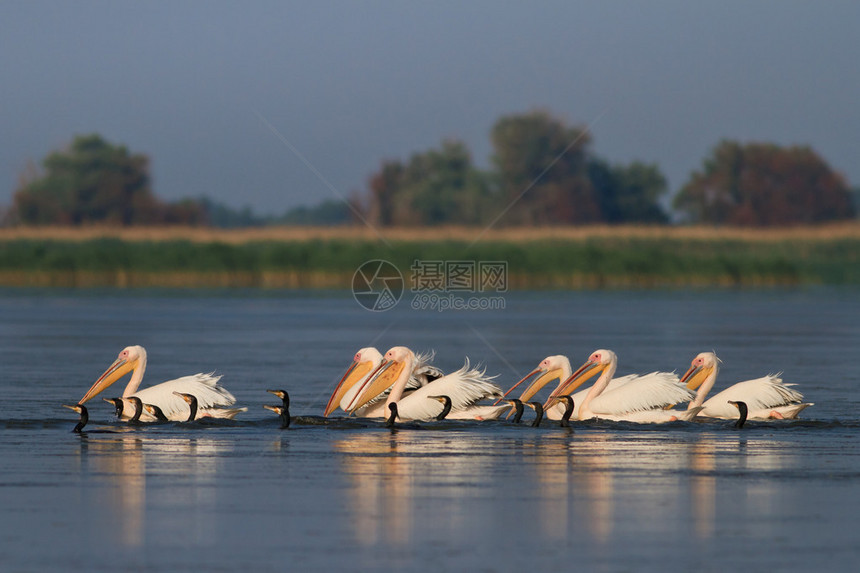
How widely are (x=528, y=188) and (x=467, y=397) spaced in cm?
4381

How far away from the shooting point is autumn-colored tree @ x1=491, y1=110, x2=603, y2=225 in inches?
2140

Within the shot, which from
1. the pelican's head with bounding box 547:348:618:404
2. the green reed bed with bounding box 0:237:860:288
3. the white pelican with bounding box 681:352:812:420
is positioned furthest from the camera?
the green reed bed with bounding box 0:237:860:288

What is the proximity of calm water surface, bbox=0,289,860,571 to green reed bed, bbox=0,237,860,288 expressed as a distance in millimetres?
17154

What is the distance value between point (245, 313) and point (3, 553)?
20.5 meters

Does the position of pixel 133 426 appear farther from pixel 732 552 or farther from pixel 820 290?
pixel 820 290

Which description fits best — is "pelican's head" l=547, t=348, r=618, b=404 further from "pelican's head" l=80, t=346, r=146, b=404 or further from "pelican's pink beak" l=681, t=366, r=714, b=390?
"pelican's head" l=80, t=346, r=146, b=404

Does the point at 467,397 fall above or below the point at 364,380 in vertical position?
below

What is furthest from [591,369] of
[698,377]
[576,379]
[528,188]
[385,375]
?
[528,188]

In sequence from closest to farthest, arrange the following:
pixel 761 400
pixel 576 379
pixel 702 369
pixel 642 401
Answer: pixel 642 401, pixel 761 400, pixel 576 379, pixel 702 369

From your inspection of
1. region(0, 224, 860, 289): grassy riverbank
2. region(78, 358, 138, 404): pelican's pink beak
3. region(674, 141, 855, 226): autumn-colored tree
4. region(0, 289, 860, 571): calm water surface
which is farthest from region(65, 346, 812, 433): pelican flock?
region(674, 141, 855, 226): autumn-colored tree

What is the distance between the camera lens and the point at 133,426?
10.4m

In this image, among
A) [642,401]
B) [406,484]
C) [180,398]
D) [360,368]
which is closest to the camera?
[406,484]

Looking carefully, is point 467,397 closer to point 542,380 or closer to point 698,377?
point 542,380

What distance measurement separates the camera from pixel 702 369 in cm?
1198
